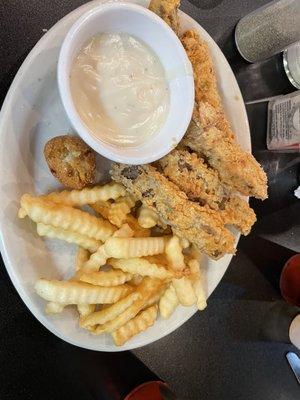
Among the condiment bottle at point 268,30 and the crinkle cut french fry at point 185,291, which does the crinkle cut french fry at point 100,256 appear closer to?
the crinkle cut french fry at point 185,291

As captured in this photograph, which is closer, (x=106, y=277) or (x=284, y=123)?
(x=106, y=277)

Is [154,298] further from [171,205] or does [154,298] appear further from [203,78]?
[203,78]

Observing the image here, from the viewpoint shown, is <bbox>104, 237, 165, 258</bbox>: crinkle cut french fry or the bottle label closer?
<bbox>104, 237, 165, 258</bbox>: crinkle cut french fry

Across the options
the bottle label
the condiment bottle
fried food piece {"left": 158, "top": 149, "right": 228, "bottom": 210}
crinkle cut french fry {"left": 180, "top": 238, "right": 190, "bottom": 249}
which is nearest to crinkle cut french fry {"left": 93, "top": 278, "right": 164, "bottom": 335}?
crinkle cut french fry {"left": 180, "top": 238, "right": 190, "bottom": 249}

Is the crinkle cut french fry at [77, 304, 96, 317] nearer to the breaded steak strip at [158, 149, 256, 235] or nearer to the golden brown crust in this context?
the breaded steak strip at [158, 149, 256, 235]

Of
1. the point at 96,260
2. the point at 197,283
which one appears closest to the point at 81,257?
the point at 96,260
